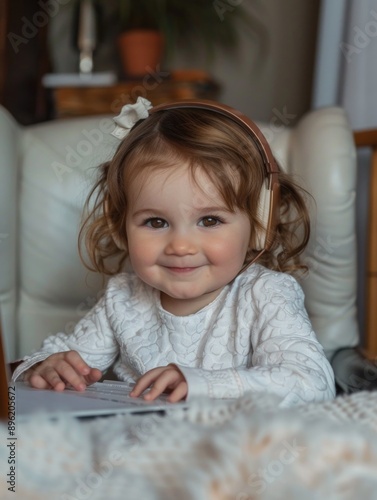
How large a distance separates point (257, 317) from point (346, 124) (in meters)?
0.42

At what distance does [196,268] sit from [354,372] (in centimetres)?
27

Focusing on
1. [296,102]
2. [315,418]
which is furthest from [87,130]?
[296,102]

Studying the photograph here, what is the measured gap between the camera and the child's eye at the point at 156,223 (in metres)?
0.92

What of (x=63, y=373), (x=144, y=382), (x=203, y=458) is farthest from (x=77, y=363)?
(x=203, y=458)

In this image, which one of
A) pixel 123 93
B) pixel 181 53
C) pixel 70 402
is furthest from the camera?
pixel 181 53

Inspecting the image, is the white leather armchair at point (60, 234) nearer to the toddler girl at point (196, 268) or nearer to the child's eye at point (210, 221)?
the toddler girl at point (196, 268)

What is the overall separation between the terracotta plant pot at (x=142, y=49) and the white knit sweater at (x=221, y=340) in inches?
43.4

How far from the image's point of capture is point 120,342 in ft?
3.42

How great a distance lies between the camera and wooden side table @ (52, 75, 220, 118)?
182 cm

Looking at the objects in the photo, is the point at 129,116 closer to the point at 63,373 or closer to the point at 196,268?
the point at 196,268

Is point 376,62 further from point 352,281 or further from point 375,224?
point 352,281

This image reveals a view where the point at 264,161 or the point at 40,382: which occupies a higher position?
the point at 264,161

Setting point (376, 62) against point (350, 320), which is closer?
point (350, 320)

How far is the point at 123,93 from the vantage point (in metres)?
1.85
